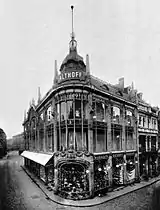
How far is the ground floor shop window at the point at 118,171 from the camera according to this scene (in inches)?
879

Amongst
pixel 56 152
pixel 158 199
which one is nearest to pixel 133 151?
pixel 158 199

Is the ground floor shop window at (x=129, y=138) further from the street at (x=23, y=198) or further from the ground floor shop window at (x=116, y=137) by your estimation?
the street at (x=23, y=198)

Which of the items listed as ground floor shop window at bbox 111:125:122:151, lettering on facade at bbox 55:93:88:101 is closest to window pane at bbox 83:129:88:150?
lettering on facade at bbox 55:93:88:101

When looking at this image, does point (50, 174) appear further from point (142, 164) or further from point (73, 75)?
point (142, 164)

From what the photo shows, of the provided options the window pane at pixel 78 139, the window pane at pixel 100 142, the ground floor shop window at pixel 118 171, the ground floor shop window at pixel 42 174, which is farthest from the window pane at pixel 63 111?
the ground floor shop window at pixel 42 174

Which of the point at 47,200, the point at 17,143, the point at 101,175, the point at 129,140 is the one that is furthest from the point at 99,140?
the point at 17,143

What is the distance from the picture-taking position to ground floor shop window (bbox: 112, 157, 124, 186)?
73.2ft

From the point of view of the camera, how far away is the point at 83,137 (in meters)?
19.5

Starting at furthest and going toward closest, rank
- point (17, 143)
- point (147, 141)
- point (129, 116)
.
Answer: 1. point (17, 143)
2. point (147, 141)
3. point (129, 116)

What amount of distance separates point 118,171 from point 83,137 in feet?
25.5

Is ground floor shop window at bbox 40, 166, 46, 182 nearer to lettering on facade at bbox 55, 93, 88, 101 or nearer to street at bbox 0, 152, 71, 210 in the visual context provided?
street at bbox 0, 152, 71, 210

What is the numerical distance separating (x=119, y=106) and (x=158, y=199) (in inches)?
481

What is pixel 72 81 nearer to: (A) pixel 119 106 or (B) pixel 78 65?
(B) pixel 78 65

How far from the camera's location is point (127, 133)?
85.7 feet
